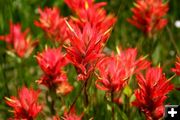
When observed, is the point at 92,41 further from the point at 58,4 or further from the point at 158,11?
the point at 58,4

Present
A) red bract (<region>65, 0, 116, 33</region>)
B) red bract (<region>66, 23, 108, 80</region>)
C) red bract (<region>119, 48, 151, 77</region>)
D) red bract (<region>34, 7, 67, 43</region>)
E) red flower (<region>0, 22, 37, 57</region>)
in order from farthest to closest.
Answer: red flower (<region>0, 22, 37, 57</region>) → red bract (<region>34, 7, 67, 43</region>) → red bract (<region>65, 0, 116, 33</region>) → red bract (<region>119, 48, 151, 77</region>) → red bract (<region>66, 23, 108, 80</region>)

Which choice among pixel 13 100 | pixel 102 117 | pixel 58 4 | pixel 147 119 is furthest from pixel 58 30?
pixel 58 4

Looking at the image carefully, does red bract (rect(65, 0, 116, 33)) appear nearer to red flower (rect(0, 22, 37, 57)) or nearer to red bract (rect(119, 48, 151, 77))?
red bract (rect(119, 48, 151, 77))

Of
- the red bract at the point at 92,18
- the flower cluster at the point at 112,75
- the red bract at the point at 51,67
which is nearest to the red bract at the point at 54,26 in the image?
the red bract at the point at 92,18

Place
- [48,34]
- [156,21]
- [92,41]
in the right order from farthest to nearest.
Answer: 1. [156,21]
2. [48,34]
3. [92,41]

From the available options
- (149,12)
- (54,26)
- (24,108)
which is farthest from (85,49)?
(149,12)

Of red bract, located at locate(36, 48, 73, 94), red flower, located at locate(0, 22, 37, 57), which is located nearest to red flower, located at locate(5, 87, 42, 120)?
red bract, located at locate(36, 48, 73, 94)
